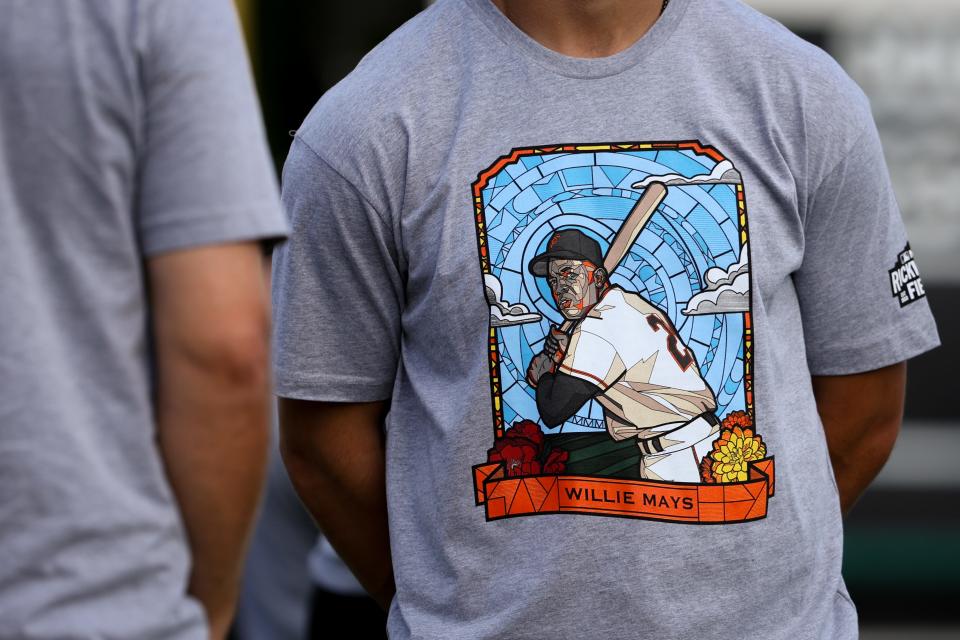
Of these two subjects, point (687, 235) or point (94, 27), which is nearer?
point (94, 27)

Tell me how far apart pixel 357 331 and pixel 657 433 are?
0.56 meters

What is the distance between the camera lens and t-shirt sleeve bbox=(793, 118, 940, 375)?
2406 millimetres

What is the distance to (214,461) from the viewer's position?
1852mm

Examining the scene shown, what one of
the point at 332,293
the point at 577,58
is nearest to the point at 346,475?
the point at 332,293

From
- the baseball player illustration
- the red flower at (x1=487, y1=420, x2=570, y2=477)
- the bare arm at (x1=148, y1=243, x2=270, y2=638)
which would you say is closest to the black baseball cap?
the baseball player illustration

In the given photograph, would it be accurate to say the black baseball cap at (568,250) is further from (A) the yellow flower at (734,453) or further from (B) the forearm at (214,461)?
(B) the forearm at (214,461)

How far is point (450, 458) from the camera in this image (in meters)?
2.26

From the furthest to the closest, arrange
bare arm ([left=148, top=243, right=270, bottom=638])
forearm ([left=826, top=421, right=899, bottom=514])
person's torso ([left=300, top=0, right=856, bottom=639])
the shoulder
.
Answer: forearm ([left=826, top=421, right=899, bottom=514])
the shoulder
person's torso ([left=300, top=0, right=856, bottom=639])
bare arm ([left=148, top=243, right=270, bottom=638])

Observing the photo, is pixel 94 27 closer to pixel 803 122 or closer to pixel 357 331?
pixel 357 331

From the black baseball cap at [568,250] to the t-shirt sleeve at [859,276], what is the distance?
1.33ft

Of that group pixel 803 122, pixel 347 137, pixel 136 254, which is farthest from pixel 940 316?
pixel 136 254

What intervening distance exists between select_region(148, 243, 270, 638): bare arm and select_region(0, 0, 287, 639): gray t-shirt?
0.03 metres

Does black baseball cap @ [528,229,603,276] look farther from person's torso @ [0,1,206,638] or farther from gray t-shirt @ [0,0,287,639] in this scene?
person's torso @ [0,1,206,638]

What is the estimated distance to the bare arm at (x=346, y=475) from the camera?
253 cm
